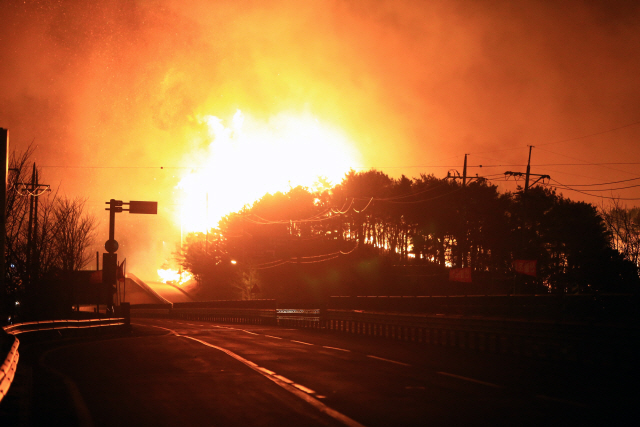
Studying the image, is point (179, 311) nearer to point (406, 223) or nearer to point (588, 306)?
point (406, 223)

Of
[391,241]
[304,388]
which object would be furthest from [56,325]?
[391,241]

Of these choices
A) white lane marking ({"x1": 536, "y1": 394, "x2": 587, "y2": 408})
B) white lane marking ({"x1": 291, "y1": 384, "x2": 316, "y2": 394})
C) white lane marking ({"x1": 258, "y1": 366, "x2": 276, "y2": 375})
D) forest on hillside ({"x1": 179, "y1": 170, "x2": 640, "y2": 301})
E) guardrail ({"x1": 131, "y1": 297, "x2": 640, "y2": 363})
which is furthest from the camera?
forest on hillside ({"x1": 179, "y1": 170, "x2": 640, "y2": 301})

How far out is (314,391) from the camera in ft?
31.6

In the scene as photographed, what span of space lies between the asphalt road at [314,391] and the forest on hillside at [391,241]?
3890 centimetres

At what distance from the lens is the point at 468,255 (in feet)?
275

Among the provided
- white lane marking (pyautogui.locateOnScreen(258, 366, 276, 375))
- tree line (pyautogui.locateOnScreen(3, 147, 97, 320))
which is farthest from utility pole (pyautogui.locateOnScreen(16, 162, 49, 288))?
white lane marking (pyautogui.locateOnScreen(258, 366, 276, 375))

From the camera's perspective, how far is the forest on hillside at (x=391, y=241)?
62.3m

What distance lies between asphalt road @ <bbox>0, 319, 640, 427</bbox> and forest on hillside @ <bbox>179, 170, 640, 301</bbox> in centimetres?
3890

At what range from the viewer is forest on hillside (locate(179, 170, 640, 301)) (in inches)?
2453

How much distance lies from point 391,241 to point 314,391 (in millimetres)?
86179

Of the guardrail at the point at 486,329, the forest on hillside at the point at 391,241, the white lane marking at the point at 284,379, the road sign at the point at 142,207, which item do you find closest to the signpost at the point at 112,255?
the road sign at the point at 142,207

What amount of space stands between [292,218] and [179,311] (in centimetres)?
2620

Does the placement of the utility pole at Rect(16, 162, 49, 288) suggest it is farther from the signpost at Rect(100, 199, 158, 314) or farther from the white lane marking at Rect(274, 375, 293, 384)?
the white lane marking at Rect(274, 375, 293, 384)

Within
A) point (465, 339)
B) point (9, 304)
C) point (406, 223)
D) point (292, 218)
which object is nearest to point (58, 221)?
point (9, 304)
